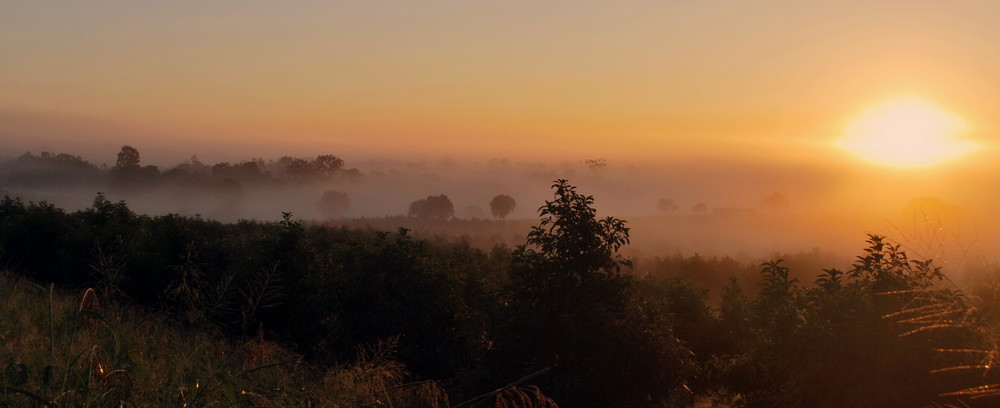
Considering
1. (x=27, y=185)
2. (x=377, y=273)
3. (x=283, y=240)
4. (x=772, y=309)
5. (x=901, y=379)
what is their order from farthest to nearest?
(x=27, y=185) → (x=283, y=240) → (x=377, y=273) → (x=772, y=309) → (x=901, y=379)

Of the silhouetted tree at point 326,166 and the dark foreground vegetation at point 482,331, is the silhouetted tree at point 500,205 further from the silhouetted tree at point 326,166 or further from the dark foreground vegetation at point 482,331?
the dark foreground vegetation at point 482,331

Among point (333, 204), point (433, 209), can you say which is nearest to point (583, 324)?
point (433, 209)

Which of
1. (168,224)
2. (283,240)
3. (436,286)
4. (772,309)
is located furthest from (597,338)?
(168,224)

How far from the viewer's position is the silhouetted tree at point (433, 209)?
125 metres

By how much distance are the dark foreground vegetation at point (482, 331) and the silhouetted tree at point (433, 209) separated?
104672 mm

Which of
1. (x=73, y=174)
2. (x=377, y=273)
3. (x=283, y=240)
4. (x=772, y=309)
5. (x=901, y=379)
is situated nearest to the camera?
(x=901, y=379)

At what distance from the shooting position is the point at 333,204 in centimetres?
14488

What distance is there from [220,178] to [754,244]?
362 ft

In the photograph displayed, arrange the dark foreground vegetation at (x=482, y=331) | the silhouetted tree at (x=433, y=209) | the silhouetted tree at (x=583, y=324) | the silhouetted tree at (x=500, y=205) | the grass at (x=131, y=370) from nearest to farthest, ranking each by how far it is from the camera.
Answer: the grass at (x=131, y=370)
the dark foreground vegetation at (x=482, y=331)
the silhouetted tree at (x=583, y=324)
the silhouetted tree at (x=433, y=209)
the silhouetted tree at (x=500, y=205)

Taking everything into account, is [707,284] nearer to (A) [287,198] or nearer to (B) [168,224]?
(B) [168,224]

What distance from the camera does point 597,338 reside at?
11602 mm

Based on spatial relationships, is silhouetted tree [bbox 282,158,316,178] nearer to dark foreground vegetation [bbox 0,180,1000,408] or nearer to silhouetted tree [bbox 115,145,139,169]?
silhouetted tree [bbox 115,145,139,169]

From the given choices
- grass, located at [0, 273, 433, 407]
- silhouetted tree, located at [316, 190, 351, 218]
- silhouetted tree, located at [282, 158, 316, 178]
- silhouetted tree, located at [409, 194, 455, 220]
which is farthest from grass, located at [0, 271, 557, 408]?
silhouetted tree, located at [282, 158, 316, 178]

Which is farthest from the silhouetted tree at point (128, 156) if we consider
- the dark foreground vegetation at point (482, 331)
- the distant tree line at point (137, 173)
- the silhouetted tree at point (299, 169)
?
the dark foreground vegetation at point (482, 331)
